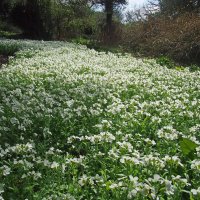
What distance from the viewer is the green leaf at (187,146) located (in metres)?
3.81

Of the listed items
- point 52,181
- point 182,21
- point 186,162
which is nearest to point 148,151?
point 186,162

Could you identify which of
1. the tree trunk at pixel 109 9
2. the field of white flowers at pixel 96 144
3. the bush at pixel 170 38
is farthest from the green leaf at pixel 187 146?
the tree trunk at pixel 109 9

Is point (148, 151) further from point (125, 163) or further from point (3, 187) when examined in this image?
point (3, 187)

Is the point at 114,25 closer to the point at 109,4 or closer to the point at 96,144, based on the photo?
the point at 109,4

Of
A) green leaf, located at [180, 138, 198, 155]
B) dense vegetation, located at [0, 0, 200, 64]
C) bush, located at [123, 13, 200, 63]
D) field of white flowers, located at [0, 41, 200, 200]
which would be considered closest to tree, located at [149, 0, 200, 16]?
dense vegetation, located at [0, 0, 200, 64]

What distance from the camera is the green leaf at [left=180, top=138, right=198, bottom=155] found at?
3.81m

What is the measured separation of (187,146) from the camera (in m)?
3.85

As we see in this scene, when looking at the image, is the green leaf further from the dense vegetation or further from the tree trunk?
the tree trunk

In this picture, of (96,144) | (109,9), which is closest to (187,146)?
(96,144)

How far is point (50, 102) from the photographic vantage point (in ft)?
17.0

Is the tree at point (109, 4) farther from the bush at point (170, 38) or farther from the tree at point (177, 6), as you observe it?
the bush at point (170, 38)

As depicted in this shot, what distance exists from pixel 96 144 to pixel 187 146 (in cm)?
91

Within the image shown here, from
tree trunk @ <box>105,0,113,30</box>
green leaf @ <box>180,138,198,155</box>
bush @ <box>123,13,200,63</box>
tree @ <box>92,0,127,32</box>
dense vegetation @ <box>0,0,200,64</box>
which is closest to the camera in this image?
green leaf @ <box>180,138,198,155</box>

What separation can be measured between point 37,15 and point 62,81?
17.2 m
